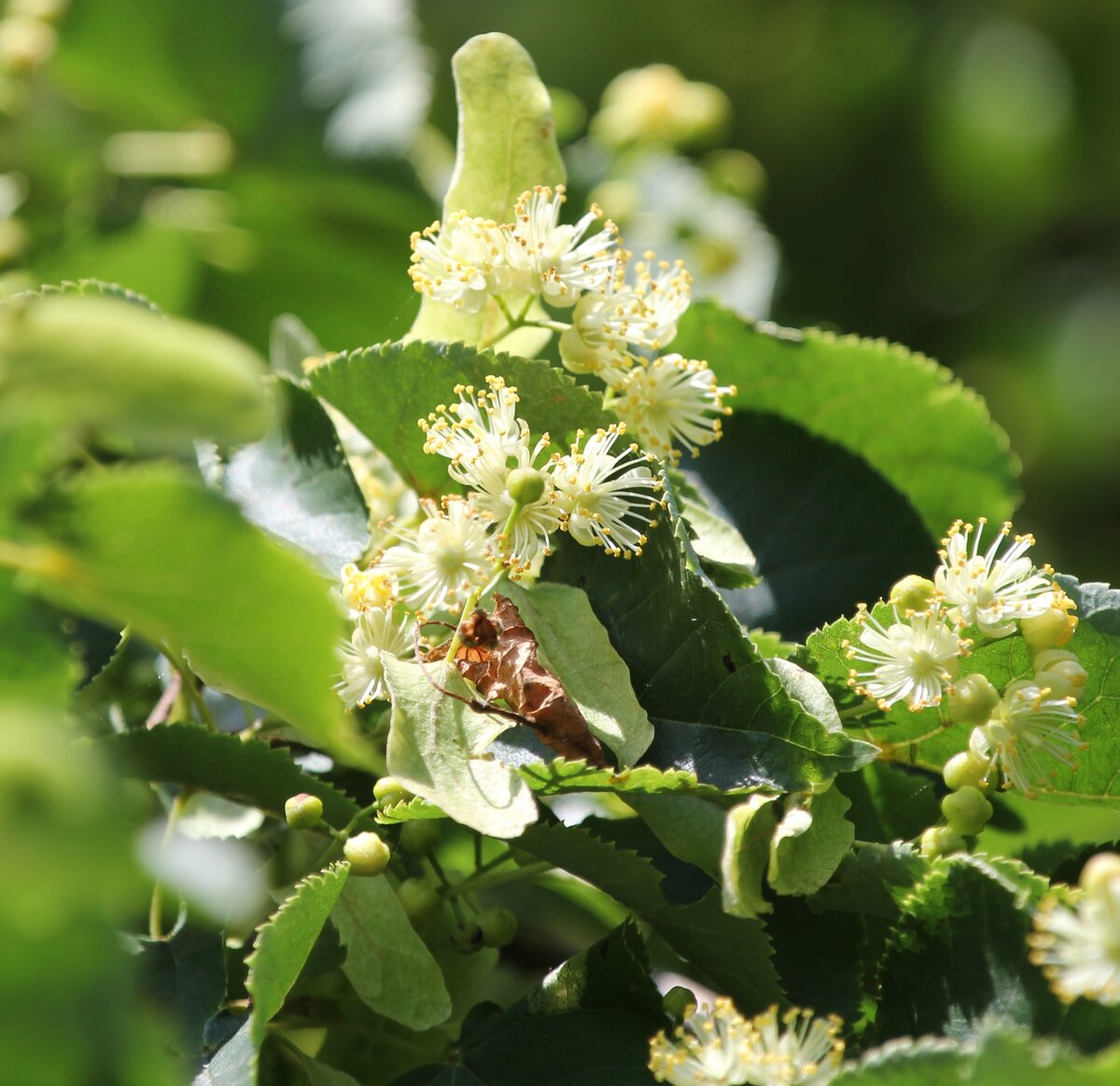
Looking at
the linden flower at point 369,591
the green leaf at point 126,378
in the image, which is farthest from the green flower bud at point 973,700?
the green leaf at point 126,378

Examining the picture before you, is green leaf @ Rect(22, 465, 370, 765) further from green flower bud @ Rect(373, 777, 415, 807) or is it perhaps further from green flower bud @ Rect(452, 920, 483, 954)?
green flower bud @ Rect(452, 920, 483, 954)

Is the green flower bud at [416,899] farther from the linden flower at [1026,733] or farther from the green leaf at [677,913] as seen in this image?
the linden flower at [1026,733]

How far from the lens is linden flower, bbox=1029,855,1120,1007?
57 cm

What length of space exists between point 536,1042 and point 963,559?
14.9 inches

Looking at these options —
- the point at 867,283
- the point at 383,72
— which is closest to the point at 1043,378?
the point at 867,283

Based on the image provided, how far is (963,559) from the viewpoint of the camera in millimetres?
789

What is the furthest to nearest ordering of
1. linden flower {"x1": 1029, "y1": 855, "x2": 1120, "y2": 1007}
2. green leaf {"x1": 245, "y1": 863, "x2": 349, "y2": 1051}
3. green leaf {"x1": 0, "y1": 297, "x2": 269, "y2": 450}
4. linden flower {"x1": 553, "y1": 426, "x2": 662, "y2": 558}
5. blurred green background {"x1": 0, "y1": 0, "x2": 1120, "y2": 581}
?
blurred green background {"x1": 0, "y1": 0, "x2": 1120, "y2": 581}, linden flower {"x1": 553, "y1": 426, "x2": 662, "y2": 558}, green leaf {"x1": 245, "y1": 863, "x2": 349, "y2": 1051}, linden flower {"x1": 1029, "y1": 855, "x2": 1120, "y2": 1007}, green leaf {"x1": 0, "y1": 297, "x2": 269, "y2": 450}

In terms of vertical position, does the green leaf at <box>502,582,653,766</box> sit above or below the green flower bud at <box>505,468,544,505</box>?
below

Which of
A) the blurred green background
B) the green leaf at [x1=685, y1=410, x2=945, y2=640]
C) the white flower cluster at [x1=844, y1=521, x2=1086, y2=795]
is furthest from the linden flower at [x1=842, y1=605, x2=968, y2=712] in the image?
the blurred green background

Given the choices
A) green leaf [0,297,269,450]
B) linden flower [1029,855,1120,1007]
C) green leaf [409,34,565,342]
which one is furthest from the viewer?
green leaf [409,34,565,342]

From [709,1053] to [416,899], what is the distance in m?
0.23

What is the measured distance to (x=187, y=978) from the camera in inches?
31.6

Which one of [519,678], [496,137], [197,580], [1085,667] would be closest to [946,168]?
[496,137]

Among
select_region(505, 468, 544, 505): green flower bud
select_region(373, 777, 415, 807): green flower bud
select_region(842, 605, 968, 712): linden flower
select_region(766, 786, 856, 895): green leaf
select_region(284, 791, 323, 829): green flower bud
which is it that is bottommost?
select_region(766, 786, 856, 895): green leaf
